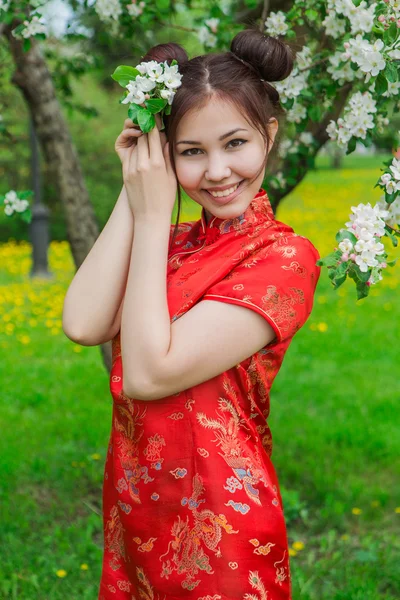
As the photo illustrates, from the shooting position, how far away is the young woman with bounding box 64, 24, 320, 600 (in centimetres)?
153

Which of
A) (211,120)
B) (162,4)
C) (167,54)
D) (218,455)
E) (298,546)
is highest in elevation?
(162,4)

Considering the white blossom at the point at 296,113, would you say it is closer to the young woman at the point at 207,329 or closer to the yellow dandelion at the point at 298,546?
the young woman at the point at 207,329

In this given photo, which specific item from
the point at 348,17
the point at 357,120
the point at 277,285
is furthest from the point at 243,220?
the point at 348,17

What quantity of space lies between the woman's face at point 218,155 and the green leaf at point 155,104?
0.06 metres

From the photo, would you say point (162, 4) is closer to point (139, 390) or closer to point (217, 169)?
point (217, 169)

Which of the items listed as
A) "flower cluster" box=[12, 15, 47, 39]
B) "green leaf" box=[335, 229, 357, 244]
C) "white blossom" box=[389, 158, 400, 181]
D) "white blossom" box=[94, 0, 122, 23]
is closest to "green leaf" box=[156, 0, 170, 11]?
"white blossom" box=[94, 0, 122, 23]

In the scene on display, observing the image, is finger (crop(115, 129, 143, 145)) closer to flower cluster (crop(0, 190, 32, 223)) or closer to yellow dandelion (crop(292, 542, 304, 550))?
flower cluster (crop(0, 190, 32, 223))

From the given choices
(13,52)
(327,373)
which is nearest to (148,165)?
(13,52)

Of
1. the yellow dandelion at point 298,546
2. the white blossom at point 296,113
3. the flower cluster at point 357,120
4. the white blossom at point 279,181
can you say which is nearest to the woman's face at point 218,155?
the flower cluster at point 357,120

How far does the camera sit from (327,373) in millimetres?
5359

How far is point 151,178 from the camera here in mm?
1597

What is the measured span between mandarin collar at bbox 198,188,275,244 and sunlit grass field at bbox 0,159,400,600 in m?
0.92

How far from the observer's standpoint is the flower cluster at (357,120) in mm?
2051

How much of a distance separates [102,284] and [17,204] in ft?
3.20
